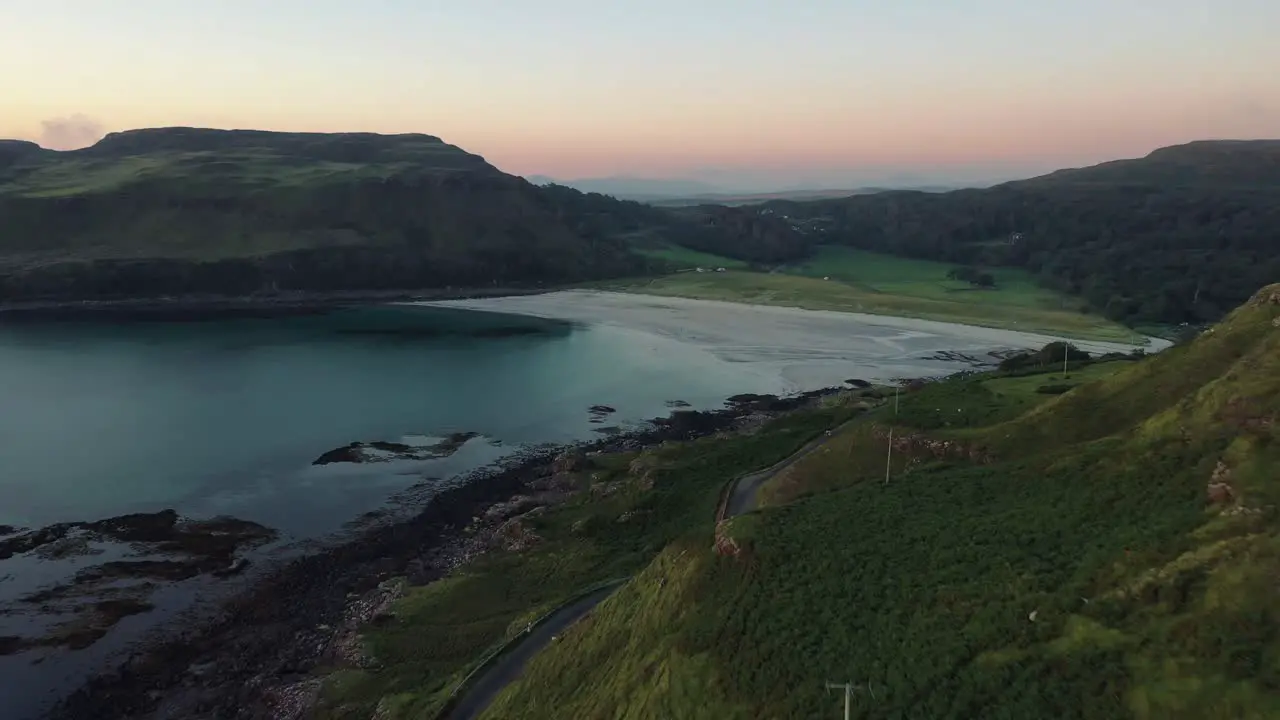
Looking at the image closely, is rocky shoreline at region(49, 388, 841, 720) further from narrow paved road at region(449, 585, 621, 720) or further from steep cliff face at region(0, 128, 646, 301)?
steep cliff face at region(0, 128, 646, 301)

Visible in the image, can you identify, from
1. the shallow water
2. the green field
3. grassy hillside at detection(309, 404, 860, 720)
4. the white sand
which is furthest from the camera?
the green field

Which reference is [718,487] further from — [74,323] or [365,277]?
[365,277]

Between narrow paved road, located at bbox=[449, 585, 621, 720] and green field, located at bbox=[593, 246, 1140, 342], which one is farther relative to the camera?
green field, located at bbox=[593, 246, 1140, 342]

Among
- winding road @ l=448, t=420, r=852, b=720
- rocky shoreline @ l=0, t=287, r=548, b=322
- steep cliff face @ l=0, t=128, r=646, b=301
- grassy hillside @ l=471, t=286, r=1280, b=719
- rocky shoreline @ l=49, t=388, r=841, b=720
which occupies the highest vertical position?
steep cliff face @ l=0, t=128, r=646, b=301

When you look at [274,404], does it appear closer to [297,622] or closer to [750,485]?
[297,622]

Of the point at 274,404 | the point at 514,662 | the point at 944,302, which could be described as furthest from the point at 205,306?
the point at 944,302

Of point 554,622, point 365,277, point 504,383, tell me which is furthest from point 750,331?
point 554,622

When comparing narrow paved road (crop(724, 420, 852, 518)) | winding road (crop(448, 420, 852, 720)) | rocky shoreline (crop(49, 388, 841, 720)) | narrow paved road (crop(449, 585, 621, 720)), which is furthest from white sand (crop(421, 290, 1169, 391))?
narrow paved road (crop(449, 585, 621, 720))
